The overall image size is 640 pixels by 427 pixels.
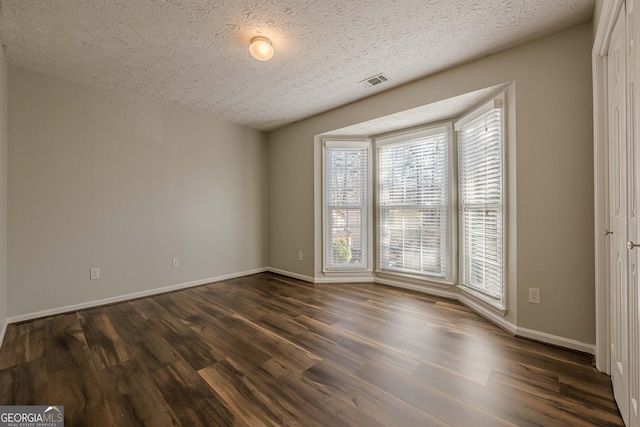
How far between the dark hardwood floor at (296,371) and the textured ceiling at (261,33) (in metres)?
2.46

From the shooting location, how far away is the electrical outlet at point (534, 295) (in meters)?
2.08

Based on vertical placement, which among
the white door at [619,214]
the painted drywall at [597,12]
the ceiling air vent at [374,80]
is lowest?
the white door at [619,214]

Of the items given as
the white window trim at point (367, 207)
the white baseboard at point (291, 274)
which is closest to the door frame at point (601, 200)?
the white window trim at point (367, 207)

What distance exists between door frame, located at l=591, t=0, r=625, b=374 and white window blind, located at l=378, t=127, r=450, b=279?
146cm

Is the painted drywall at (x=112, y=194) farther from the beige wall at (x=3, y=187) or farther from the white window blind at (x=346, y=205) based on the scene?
the white window blind at (x=346, y=205)

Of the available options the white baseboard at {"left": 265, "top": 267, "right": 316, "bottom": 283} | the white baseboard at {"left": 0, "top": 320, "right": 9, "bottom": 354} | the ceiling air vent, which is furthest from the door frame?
the white baseboard at {"left": 0, "top": 320, "right": 9, "bottom": 354}

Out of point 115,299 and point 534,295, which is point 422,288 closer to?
point 534,295

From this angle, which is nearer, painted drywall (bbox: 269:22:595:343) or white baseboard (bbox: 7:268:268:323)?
painted drywall (bbox: 269:22:595:343)

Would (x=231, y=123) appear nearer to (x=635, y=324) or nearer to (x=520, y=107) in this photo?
(x=520, y=107)

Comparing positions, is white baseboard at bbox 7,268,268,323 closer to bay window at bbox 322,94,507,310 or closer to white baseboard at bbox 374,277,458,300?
bay window at bbox 322,94,507,310

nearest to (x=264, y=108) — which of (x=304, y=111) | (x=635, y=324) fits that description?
(x=304, y=111)

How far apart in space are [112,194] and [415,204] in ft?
12.2

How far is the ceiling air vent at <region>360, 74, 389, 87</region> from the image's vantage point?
2.73 metres

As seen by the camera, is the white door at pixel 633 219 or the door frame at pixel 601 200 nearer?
the white door at pixel 633 219
